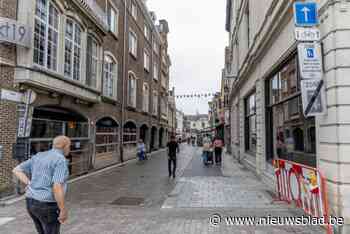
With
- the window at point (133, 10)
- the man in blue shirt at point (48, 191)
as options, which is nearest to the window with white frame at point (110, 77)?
the window at point (133, 10)

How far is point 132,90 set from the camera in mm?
20047

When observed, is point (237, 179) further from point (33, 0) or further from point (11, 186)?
point (33, 0)

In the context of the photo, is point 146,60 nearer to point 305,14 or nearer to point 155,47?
point 155,47

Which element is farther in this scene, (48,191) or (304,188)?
(304,188)

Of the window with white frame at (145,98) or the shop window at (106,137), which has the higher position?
the window with white frame at (145,98)

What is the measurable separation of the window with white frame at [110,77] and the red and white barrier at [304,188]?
35.8 feet

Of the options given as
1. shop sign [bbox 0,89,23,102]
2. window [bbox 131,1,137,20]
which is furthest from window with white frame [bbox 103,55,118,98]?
shop sign [bbox 0,89,23,102]

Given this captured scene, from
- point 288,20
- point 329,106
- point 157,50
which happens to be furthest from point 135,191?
point 157,50

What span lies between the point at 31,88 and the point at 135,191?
464cm

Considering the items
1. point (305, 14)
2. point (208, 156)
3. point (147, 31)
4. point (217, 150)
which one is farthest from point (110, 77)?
point (305, 14)

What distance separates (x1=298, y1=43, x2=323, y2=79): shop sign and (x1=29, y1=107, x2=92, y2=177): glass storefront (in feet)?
26.5

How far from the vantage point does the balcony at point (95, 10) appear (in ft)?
35.6

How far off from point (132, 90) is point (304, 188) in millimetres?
16718

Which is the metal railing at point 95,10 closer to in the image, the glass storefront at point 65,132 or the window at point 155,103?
the glass storefront at point 65,132
